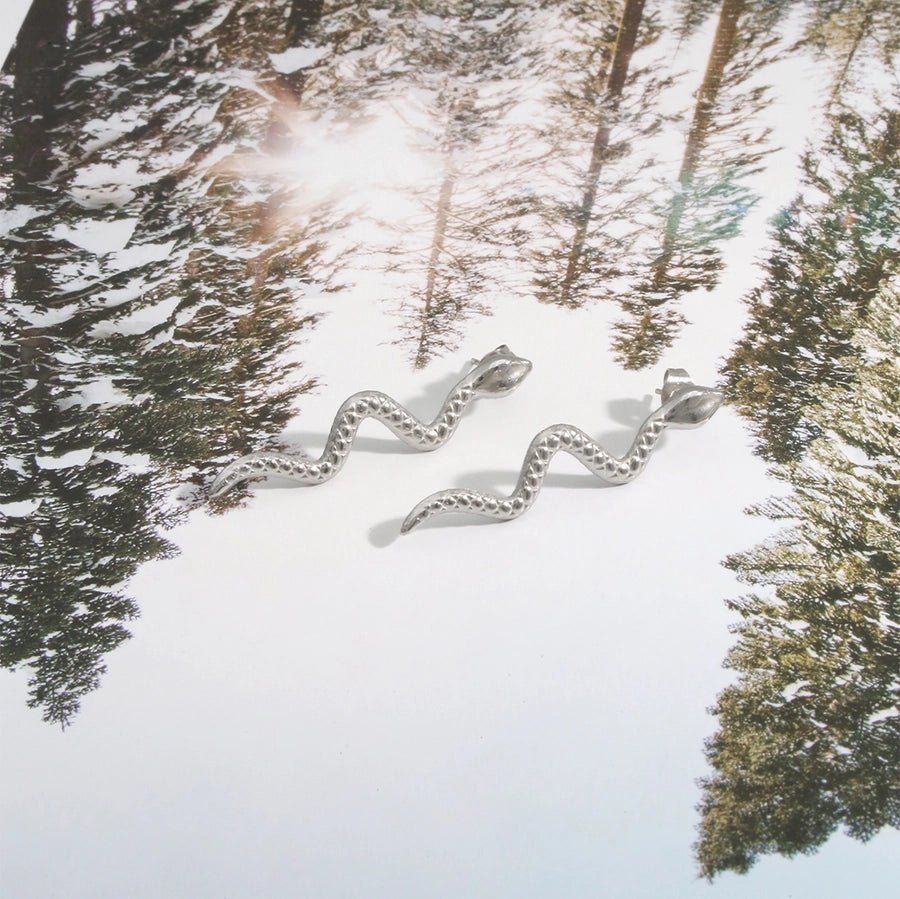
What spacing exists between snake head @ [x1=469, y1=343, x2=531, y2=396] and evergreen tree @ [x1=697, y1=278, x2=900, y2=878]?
1.30 feet

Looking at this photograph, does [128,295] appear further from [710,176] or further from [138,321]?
[710,176]

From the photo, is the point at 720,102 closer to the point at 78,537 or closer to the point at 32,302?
the point at 32,302

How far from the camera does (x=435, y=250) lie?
1.72 meters

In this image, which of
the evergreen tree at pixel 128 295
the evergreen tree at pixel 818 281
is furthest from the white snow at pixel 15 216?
the evergreen tree at pixel 818 281

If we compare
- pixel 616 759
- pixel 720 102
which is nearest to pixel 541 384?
pixel 616 759

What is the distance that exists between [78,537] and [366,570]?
372 mm

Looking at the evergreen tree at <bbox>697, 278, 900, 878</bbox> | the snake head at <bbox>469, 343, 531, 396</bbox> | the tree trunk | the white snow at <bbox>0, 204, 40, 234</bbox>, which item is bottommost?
the evergreen tree at <bbox>697, 278, 900, 878</bbox>

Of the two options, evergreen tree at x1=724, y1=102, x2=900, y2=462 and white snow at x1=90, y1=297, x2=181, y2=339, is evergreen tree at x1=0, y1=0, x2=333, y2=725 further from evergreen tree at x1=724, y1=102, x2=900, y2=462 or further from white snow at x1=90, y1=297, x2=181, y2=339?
evergreen tree at x1=724, y1=102, x2=900, y2=462

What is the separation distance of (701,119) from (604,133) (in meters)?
0.19

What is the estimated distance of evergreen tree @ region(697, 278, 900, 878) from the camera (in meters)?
1.08

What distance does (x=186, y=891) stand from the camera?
1.04 m

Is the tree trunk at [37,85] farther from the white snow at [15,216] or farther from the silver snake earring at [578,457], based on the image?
the silver snake earring at [578,457]

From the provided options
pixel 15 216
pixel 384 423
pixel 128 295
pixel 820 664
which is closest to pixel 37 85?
pixel 15 216

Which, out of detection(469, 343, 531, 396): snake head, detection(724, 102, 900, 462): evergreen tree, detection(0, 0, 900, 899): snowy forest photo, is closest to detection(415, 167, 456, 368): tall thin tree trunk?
detection(0, 0, 900, 899): snowy forest photo
